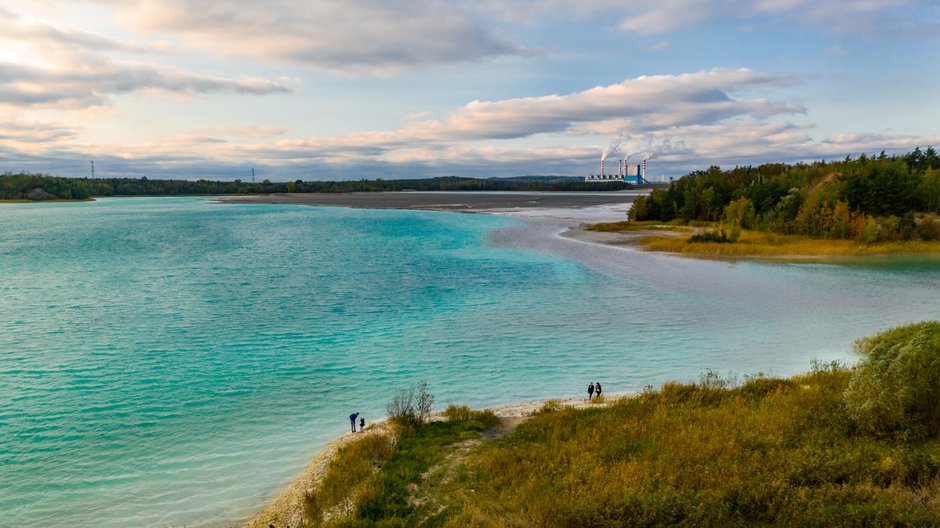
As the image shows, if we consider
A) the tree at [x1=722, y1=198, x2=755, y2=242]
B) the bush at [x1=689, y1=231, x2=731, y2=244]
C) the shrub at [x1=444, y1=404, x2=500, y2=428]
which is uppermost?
the tree at [x1=722, y1=198, x2=755, y2=242]

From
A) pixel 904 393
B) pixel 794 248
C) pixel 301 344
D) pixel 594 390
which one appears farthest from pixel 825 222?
pixel 301 344

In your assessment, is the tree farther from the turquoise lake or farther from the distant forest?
the turquoise lake

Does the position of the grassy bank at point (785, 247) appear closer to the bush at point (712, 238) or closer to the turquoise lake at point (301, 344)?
the bush at point (712, 238)

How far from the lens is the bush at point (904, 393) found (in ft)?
59.7

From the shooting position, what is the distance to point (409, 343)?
37562 mm

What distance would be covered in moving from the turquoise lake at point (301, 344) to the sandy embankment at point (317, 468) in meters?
0.72

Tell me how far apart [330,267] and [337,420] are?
5065 cm

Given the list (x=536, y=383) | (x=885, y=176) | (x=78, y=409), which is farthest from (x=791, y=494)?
(x=885, y=176)

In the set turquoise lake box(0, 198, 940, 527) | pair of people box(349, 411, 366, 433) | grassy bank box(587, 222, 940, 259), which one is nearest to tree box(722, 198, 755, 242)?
grassy bank box(587, 222, 940, 259)

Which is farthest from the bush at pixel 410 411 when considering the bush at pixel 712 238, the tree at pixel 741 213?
the tree at pixel 741 213

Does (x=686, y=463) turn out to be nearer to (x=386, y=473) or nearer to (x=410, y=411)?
(x=386, y=473)

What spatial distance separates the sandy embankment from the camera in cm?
1634

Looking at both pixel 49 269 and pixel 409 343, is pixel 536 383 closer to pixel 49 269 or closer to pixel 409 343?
pixel 409 343

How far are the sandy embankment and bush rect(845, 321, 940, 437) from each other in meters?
9.43
